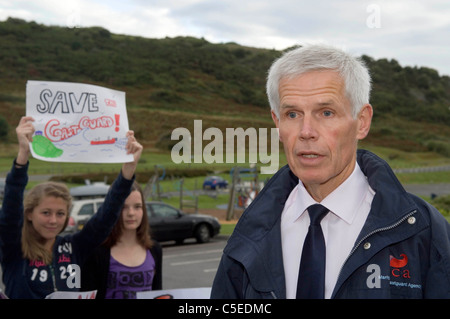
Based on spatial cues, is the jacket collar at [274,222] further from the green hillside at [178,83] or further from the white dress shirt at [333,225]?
the green hillside at [178,83]

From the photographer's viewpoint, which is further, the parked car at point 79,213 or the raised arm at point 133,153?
the parked car at point 79,213

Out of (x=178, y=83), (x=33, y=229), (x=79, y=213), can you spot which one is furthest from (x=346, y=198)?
(x=178, y=83)

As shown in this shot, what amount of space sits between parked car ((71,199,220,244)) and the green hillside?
63840 mm

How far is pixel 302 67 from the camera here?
1.85 m

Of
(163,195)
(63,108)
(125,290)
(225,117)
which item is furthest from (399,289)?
(225,117)

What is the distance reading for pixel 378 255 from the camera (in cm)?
173

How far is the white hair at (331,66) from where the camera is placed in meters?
1.85

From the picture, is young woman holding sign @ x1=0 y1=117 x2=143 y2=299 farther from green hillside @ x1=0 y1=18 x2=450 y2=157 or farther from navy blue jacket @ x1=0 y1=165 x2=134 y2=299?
green hillside @ x1=0 y1=18 x2=450 y2=157

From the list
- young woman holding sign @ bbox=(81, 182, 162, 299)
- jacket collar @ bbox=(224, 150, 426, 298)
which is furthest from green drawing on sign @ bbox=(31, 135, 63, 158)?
jacket collar @ bbox=(224, 150, 426, 298)

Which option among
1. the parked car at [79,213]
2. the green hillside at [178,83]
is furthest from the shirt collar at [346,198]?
the green hillside at [178,83]

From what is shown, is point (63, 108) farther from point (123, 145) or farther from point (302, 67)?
point (302, 67)

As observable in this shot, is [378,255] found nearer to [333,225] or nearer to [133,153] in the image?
[333,225]

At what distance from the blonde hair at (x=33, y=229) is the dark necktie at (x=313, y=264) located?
205 cm
